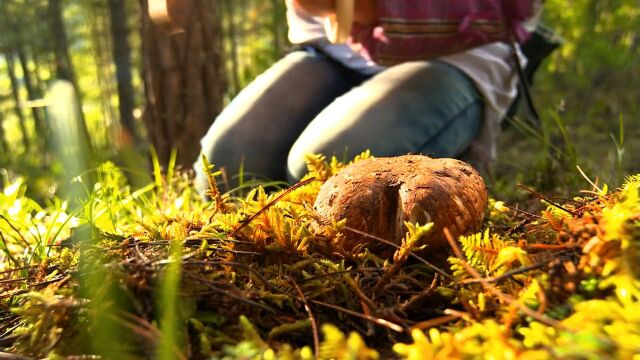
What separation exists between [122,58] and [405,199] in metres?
8.69

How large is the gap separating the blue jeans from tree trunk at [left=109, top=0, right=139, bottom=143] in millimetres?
6621

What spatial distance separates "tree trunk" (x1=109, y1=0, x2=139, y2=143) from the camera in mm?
8328

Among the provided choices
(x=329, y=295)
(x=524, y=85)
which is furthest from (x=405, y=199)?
(x=524, y=85)

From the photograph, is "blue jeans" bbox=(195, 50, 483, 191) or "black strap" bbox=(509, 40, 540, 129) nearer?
"blue jeans" bbox=(195, 50, 483, 191)

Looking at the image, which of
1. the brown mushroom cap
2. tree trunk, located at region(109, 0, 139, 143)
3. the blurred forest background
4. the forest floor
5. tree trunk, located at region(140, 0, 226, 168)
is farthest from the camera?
tree trunk, located at region(109, 0, 139, 143)

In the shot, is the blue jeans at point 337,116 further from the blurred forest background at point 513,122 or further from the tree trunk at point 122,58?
the tree trunk at point 122,58

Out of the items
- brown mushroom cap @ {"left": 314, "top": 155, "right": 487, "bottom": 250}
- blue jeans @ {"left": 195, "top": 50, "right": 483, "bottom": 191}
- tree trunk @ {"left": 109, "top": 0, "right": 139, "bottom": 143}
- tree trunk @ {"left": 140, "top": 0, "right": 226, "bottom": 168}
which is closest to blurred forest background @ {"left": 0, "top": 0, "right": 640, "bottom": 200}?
tree trunk @ {"left": 140, "top": 0, "right": 226, "bottom": 168}

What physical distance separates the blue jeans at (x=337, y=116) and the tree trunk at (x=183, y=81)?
66cm

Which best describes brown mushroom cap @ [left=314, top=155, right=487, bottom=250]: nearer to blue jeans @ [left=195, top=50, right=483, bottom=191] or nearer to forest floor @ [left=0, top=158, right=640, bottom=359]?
forest floor @ [left=0, top=158, right=640, bottom=359]

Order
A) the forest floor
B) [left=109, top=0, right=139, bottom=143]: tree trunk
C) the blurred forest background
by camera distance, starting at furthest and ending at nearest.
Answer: [left=109, top=0, right=139, bottom=143]: tree trunk < the blurred forest background < the forest floor

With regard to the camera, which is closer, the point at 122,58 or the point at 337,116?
the point at 337,116

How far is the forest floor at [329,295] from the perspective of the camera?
555 millimetres

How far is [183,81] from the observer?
2.76 metres

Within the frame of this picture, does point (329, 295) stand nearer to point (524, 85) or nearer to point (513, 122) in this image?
point (513, 122)
